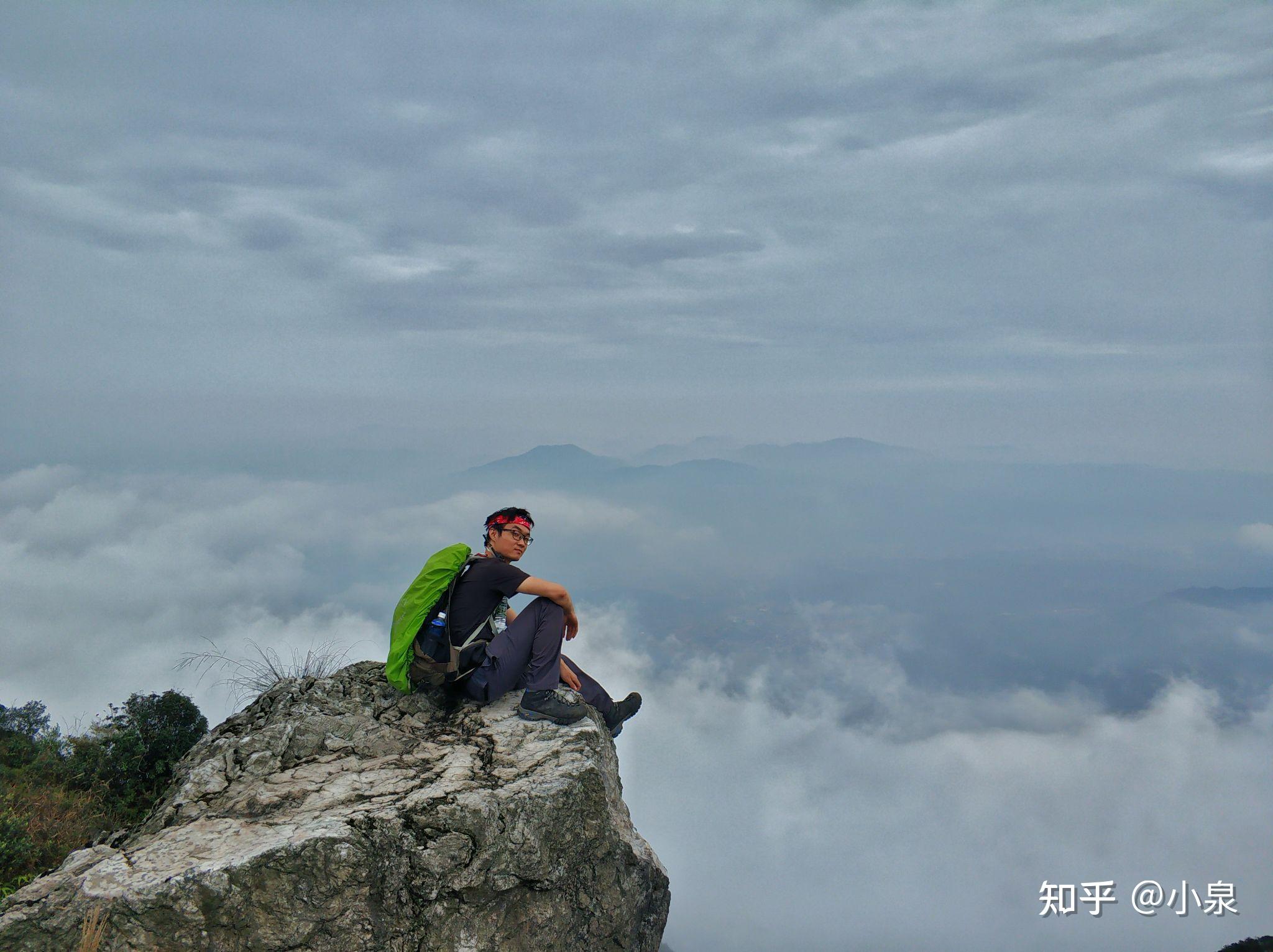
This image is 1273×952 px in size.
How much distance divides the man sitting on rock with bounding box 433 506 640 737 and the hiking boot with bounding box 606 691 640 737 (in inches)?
47.7

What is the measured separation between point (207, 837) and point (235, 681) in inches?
165

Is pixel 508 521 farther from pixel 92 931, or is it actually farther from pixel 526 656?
pixel 92 931

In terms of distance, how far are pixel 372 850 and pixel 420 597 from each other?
2667 mm

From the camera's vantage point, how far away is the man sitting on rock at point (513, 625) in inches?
337

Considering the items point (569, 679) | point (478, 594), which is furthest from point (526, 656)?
point (478, 594)

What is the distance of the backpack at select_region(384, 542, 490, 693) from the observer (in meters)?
8.63

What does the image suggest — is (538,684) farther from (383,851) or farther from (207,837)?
(207,837)

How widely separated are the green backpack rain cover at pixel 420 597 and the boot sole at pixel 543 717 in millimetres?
1446

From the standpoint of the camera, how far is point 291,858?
6.51 metres

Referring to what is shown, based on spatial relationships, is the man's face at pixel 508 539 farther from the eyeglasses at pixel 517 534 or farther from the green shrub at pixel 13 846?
the green shrub at pixel 13 846

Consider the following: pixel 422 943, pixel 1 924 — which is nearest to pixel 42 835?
pixel 1 924

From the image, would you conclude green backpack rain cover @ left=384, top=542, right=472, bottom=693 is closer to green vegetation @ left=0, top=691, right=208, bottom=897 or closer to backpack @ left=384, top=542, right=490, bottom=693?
backpack @ left=384, top=542, right=490, bottom=693

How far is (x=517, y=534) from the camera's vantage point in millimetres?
8961

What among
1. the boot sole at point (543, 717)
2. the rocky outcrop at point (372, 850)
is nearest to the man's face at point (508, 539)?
the boot sole at point (543, 717)
